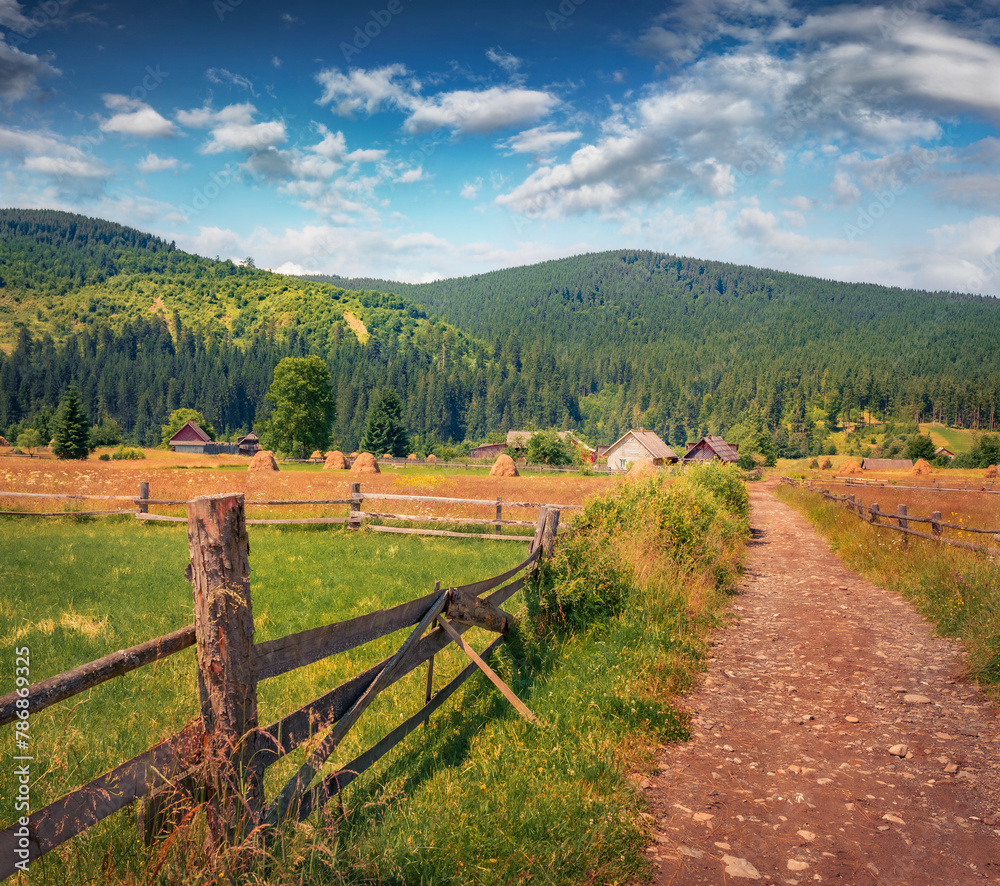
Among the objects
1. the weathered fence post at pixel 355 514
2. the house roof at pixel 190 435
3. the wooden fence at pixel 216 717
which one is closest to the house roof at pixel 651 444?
the weathered fence post at pixel 355 514

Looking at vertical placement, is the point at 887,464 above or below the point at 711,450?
below

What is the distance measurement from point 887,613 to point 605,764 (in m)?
7.54

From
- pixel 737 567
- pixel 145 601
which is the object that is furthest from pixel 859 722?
pixel 145 601

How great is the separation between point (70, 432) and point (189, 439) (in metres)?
37.8

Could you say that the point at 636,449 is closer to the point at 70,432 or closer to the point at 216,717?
the point at 70,432

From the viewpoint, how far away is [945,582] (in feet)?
31.1

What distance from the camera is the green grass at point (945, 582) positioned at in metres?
6.70

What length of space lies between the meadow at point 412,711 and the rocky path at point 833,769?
15.1 inches

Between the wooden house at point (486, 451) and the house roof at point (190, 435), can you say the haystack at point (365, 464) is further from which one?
the house roof at point (190, 435)

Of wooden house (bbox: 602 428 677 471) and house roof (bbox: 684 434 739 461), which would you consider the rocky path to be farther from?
house roof (bbox: 684 434 739 461)

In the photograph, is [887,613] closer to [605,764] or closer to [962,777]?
[962,777]

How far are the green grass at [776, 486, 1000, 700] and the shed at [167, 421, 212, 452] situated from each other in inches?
4243

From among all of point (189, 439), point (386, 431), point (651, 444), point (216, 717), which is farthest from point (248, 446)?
point (216, 717)

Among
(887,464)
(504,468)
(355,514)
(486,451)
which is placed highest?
(355,514)
